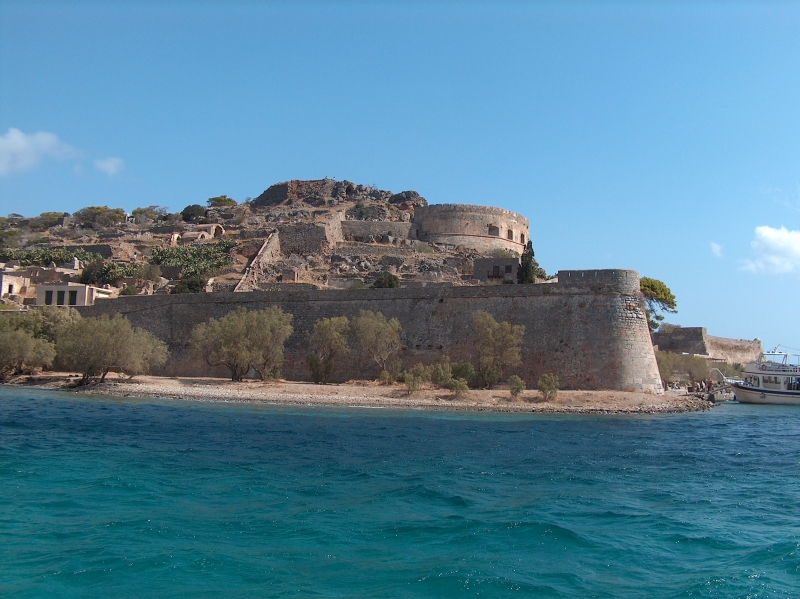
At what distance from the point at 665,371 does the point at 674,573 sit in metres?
25.9

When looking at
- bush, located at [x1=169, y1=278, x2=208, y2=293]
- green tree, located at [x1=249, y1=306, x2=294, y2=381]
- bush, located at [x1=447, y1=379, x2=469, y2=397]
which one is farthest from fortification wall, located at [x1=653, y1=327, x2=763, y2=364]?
bush, located at [x1=169, y1=278, x2=208, y2=293]

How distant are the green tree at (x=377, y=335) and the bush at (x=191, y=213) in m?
32.6

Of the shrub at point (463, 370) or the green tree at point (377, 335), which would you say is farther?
the green tree at point (377, 335)

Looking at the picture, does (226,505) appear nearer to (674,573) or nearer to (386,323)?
(674,573)

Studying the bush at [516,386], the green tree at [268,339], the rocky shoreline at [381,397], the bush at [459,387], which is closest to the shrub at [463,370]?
the rocky shoreline at [381,397]

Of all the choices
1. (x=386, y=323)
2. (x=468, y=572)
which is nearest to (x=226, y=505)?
(x=468, y=572)

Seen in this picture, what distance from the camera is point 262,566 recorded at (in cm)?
799

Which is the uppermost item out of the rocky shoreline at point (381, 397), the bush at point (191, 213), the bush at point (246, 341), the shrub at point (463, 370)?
the bush at point (191, 213)

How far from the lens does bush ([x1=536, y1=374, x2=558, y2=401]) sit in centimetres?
2534

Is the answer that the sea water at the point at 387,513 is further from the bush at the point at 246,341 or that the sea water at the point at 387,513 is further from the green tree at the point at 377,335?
the bush at the point at 246,341

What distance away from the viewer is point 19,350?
98.4 ft

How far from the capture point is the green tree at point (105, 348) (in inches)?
1093

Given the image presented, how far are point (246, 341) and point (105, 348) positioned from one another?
17.0ft

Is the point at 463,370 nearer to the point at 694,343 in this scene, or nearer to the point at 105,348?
the point at 105,348
